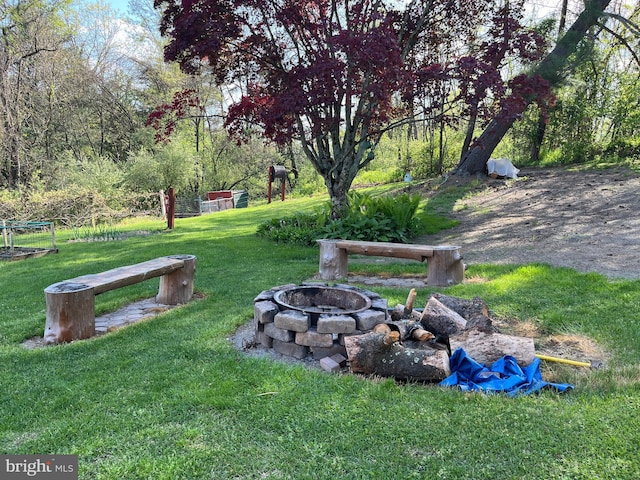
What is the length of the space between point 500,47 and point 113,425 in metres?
7.39

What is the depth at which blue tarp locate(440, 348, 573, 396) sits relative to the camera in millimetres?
2521

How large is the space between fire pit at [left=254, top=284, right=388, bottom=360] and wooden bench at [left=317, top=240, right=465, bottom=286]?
179cm

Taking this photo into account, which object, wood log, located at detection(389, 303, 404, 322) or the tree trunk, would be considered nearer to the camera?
wood log, located at detection(389, 303, 404, 322)

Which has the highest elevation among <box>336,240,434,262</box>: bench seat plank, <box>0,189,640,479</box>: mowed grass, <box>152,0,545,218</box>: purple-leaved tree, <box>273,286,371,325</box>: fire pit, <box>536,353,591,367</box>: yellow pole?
<box>152,0,545,218</box>: purple-leaved tree

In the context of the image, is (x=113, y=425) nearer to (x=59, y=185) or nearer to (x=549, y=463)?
(x=549, y=463)

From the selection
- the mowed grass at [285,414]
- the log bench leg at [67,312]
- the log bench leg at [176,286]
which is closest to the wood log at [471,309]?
the mowed grass at [285,414]

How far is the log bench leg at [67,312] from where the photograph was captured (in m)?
3.43

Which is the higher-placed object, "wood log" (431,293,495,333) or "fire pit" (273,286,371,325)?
"fire pit" (273,286,371,325)

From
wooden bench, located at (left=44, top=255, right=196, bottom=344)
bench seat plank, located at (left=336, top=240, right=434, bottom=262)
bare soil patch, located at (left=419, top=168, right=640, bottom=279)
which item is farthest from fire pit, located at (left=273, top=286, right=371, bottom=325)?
bare soil patch, located at (left=419, top=168, right=640, bottom=279)

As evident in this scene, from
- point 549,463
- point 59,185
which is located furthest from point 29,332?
point 59,185

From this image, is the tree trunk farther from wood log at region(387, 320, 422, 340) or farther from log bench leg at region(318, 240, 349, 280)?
wood log at region(387, 320, 422, 340)

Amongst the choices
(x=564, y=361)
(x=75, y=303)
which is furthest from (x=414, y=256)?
(x=75, y=303)

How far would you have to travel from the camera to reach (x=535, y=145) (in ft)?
43.3

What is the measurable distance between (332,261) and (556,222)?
4.66 meters
